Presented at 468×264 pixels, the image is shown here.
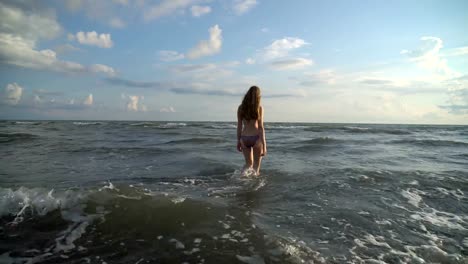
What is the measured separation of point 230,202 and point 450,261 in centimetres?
286

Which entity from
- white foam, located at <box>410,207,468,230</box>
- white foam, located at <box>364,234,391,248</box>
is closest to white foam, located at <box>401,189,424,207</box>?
white foam, located at <box>410,207,468,230</box>

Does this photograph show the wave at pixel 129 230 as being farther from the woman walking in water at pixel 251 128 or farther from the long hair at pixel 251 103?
the long hair at pixel 251 103

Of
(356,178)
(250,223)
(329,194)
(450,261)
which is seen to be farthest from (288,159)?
(450,261)

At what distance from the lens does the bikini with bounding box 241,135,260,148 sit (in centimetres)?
675

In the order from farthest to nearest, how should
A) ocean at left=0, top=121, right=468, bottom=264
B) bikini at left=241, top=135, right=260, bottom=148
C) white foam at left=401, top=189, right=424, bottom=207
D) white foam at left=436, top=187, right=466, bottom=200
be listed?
1. bikini at left=241, top=135, right=260, bottom=148
2. white foam at left=436, top=187, right=466, bottom=200
3. white foam at left=401, top=189, right=424, bottom=207
4. ocean at left=0, top=121, right=468, bottom=264

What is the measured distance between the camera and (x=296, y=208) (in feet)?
14.7

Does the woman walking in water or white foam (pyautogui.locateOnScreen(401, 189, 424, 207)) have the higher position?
the woman walking in water

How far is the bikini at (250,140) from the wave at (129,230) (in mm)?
2452

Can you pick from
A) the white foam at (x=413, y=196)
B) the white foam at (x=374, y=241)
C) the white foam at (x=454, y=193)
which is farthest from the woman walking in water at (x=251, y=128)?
the white foam at (x=454, y=193)

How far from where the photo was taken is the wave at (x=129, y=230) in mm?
2910

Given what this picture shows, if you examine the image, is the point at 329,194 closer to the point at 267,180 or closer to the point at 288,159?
the point at 267,180

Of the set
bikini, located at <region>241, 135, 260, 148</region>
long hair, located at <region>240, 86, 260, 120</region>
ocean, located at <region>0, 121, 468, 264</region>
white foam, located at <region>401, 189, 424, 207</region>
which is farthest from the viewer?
bikini, located at <region>241, 135, 260, 148</region>

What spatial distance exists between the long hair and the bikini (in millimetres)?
452

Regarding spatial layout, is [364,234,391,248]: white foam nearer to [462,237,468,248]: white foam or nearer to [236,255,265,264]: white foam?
[462,237,468,248]: white foam
